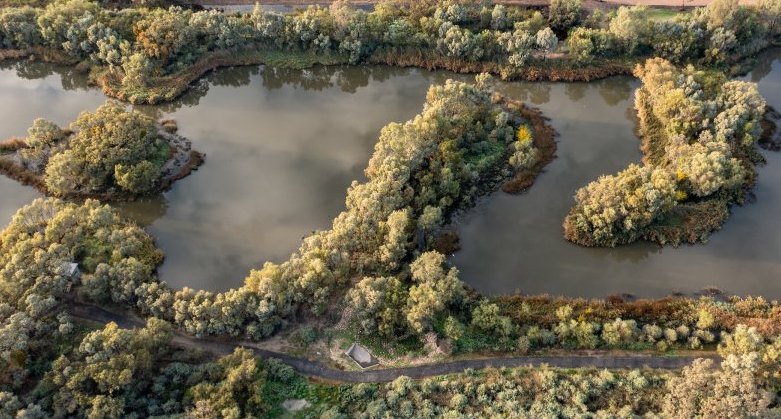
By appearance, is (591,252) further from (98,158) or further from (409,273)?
(98,158)

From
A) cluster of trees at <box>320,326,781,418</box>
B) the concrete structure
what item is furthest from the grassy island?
the concrete structure

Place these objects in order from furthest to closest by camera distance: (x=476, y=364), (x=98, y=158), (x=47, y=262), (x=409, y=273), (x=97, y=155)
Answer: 1. (x=97, y=155)
2. (x=98, y=158)
3. (x=409, y=273)
4. (x=47, y=262)
5. (x=476, y=364)

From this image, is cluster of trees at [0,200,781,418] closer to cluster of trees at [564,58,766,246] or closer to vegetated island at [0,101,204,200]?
cluster of trees at [564,58,766,246]

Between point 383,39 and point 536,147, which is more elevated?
point 383,39

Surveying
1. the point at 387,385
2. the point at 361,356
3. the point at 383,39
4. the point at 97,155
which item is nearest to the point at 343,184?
the point at 361,356

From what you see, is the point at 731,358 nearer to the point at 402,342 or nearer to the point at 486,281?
the point at 486,281

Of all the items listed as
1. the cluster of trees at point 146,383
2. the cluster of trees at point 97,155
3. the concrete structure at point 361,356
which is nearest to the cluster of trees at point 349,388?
the cluster of trees at point 146,383

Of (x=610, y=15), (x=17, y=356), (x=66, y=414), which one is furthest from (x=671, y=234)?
(x=17, y=356)
